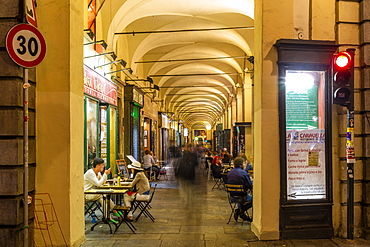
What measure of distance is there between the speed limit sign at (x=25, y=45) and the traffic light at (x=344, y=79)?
4260mm

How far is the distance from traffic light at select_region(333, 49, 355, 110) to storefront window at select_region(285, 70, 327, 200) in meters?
0.40

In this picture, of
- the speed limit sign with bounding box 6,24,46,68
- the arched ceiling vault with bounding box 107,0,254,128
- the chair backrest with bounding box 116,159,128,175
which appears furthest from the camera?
the arched ceiling vault with bounding box 107,0,254,128

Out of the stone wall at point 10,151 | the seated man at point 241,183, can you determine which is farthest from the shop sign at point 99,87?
the seated man at point 241,183

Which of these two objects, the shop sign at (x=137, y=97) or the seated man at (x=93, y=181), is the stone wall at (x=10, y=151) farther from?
the shop sign at (x=137, y=97)

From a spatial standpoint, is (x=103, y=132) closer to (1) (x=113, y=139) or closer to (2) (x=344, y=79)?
(1) (x=113, y=139)

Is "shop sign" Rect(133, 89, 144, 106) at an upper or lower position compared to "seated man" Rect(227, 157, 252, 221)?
upper

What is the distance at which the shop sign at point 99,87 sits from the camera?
836 cm

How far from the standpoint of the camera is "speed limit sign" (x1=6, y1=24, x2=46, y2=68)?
3.72 metres

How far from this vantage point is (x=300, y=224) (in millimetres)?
5586

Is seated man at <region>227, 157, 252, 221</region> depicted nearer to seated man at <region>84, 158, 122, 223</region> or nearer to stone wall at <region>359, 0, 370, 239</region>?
stone wall at <region>359, 0, 370, 239</region>

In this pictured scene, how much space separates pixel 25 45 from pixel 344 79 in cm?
456

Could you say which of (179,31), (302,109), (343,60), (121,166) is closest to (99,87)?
(121,166)

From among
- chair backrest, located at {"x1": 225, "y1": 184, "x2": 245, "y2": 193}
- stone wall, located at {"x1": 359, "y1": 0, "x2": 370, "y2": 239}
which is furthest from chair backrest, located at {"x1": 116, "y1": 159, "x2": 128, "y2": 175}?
stone wall, located at {"x1": 359, "y1": 0, "x2": 370, "y2": 239}

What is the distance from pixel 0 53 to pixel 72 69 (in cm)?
96
